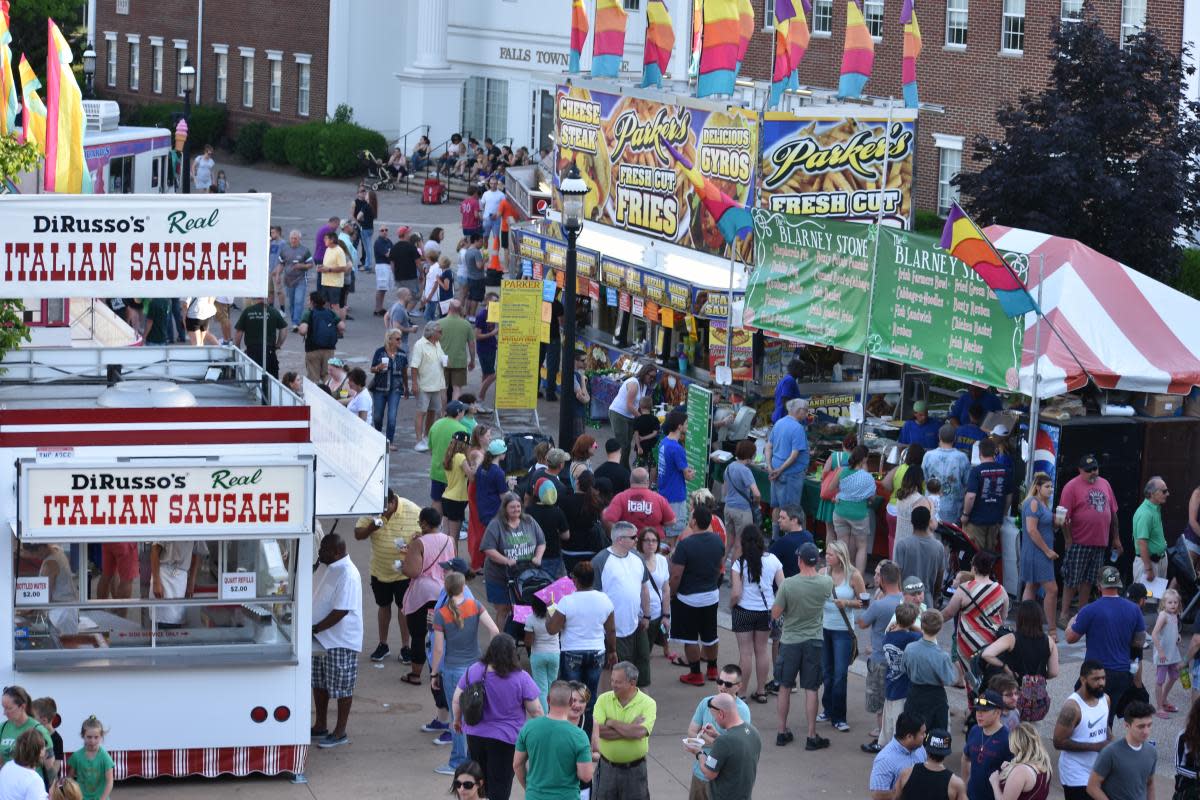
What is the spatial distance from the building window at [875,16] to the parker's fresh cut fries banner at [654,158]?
14.8 metres

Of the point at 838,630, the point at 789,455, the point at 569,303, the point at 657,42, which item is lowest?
the point at 838,630

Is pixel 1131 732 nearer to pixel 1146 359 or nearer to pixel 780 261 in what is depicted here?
pixel 1146 359

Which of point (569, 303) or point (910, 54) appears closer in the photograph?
point (569, 303)

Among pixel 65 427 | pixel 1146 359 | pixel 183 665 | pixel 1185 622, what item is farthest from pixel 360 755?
pixel 1146 359

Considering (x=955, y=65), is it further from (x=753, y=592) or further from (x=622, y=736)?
(x=622, y=736)

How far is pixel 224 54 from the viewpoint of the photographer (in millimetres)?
58188

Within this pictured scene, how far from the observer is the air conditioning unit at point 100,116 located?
31297mm

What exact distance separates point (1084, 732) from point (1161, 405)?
721 cm

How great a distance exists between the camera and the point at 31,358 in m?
14.8

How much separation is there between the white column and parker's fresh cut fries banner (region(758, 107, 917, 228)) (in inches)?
1148

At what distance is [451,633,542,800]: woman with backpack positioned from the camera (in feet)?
37.9

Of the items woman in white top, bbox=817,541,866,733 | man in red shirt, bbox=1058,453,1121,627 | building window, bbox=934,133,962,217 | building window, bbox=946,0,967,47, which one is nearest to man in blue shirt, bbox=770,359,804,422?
man in red shirt, bbox=1058,453,1121,627

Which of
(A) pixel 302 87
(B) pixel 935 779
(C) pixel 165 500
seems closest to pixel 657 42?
(C) pixel 165 500

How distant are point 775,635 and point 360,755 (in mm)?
3568
